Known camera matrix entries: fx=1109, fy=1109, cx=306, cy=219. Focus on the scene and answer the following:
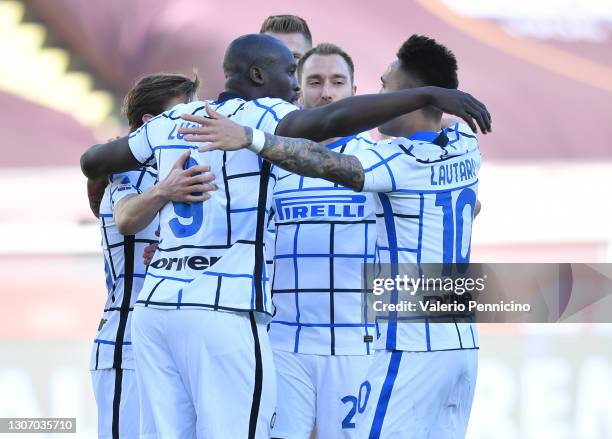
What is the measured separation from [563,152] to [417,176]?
6.07m

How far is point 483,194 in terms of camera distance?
9016mm

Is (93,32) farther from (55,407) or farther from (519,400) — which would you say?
(519,400)

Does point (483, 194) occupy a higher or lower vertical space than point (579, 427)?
higher

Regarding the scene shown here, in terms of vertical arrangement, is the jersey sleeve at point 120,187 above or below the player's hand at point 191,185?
above

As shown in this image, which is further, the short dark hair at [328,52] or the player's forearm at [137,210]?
the short dark hair at [328,52]

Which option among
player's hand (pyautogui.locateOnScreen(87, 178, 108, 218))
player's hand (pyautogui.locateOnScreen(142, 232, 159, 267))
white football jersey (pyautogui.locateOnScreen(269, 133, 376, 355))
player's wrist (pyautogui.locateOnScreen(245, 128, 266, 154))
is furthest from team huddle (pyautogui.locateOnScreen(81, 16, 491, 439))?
white football jersey (pyautogui.locateOnScreen(269, 133, 376, 355))

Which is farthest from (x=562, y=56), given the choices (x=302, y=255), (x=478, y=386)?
(x=302, y=255)

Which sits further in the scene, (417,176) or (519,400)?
(519,400)

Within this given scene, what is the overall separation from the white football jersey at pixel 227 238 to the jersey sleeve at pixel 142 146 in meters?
0.29

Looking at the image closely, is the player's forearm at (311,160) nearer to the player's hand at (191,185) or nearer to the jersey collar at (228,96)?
the player's hand at (191,185)

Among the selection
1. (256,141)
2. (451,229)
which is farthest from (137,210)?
(451,229)

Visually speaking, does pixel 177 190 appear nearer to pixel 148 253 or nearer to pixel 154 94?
pixel 148 253

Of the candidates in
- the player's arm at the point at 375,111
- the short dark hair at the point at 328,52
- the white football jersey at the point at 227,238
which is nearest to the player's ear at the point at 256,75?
the white football jersey at the point at 227,238

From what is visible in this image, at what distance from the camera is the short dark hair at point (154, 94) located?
456cm
